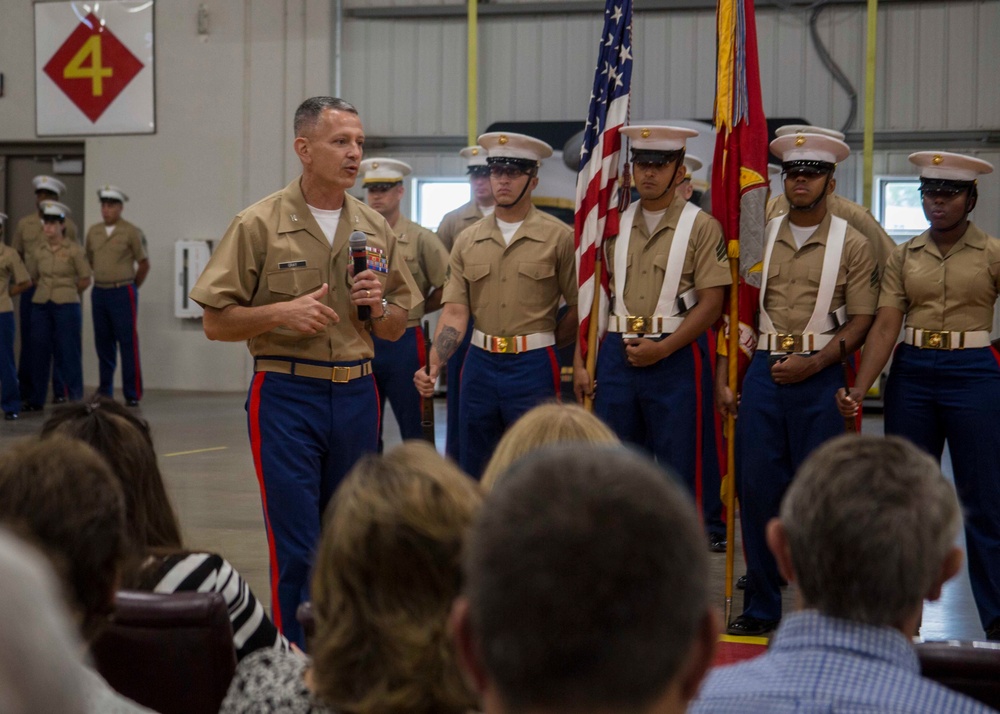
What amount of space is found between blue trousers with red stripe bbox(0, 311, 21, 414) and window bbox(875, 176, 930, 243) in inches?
297

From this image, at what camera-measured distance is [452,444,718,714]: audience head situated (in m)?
0.84

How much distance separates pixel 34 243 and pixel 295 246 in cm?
811

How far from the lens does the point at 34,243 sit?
10.8m

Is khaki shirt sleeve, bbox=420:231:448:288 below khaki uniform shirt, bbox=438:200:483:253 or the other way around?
below

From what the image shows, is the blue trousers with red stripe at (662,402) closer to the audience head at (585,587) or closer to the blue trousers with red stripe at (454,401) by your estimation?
the blue trousers with red stripe at (454,401)

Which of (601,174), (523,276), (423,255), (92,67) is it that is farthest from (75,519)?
(92,67)

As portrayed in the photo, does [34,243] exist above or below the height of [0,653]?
above

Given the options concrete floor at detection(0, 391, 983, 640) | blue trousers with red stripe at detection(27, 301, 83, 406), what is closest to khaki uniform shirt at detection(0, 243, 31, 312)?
blue trousers with red stripe at detection(27, 301, 83, 406)

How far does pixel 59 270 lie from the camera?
1042 centimetres

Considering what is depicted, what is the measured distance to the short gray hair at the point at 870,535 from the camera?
1356 mm

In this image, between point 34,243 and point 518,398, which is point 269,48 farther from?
point 518,398

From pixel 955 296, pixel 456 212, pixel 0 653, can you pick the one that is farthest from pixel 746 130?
pixel 0 653

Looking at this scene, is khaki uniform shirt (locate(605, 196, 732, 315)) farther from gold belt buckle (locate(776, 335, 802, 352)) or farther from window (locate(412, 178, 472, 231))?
window (locate(412, 178, 472, 231))

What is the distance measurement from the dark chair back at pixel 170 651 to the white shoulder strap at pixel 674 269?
279 cm
